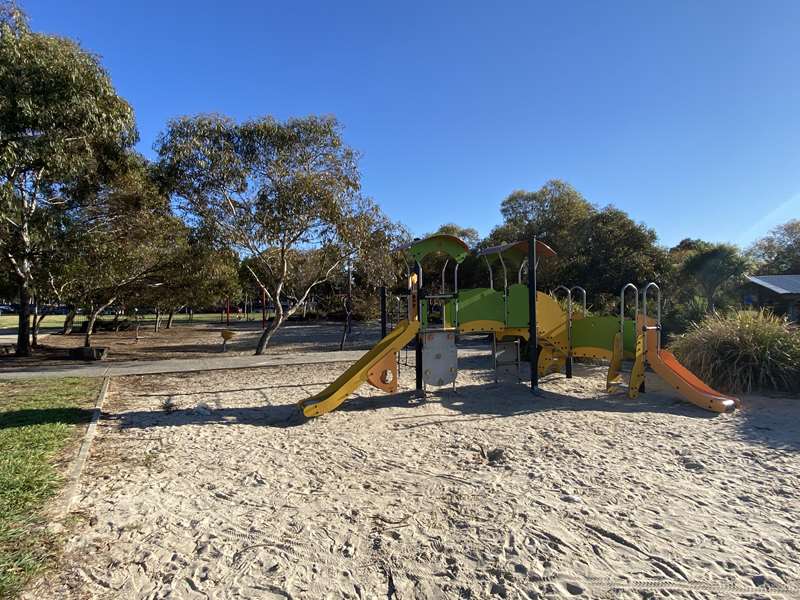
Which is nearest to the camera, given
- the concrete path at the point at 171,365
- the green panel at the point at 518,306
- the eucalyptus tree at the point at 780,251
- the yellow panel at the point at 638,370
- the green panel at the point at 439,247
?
the yellow panel at the point at 638,370

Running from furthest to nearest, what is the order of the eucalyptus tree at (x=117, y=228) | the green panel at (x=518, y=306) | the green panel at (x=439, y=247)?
the eucalyptus tree at (x=117, y=228) → the green panel at (x=518, y=306) → the green panel at (x=439, y=247)

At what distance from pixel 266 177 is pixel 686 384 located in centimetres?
1190

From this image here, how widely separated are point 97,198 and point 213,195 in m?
3.81

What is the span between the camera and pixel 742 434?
6480 mm

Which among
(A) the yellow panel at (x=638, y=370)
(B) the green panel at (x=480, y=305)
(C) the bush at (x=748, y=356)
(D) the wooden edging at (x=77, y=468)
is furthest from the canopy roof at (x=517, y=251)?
(D) the wooden edging at (x=77, y=468)

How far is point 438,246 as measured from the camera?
9.73 m

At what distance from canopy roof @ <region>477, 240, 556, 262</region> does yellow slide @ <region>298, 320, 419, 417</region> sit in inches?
114

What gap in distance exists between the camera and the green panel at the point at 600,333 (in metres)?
9.63

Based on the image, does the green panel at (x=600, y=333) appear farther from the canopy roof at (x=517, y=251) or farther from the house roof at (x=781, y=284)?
the house roof at (x=781, y=284)

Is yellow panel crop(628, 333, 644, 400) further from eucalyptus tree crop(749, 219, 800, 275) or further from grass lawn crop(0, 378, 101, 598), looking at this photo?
eucalyptus tree crop(749, 219, 800, 275)

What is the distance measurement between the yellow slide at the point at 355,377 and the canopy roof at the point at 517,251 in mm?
2904

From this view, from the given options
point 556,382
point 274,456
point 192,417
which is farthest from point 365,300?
point 274,456

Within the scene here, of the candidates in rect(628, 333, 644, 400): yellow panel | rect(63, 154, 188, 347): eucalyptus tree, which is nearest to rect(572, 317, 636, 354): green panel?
rect(628, 333, 644, 400): yellow panel

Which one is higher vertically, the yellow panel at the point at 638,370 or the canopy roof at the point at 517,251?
the canopy roof at the point at 517,251
